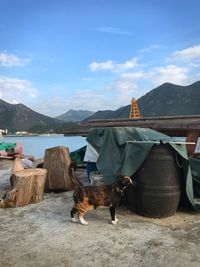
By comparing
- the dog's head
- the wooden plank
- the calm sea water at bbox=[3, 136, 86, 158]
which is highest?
the wooden plank

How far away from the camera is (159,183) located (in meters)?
5.59

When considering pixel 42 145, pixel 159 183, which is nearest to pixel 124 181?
pixel 159 183

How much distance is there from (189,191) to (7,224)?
3.15 meters

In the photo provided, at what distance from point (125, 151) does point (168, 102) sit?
215 ft

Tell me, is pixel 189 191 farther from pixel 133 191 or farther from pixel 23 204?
pixel 23 204

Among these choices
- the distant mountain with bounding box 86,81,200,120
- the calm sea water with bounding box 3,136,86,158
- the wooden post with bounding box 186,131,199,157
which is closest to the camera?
the wooden post with bounding box 186,131,199,157

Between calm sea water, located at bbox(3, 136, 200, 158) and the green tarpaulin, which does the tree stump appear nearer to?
the green tarpaulin

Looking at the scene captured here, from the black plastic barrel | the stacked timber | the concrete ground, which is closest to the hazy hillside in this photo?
the stacked timber

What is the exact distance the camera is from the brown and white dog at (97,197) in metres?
5.27

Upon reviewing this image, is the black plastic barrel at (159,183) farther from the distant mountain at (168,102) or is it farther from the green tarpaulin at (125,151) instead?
the distant mountain at (168,102)

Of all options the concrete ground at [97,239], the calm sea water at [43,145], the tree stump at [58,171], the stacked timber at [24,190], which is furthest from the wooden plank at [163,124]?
the stacked timber at [24,190]

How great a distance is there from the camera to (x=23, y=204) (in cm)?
664

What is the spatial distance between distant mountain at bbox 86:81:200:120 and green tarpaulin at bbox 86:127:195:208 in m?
51.0

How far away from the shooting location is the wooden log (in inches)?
256
